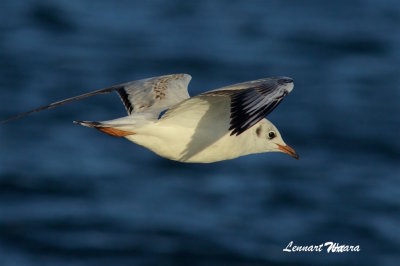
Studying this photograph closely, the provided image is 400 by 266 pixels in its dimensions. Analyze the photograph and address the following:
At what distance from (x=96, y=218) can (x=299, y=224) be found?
Answer: 3381 mm

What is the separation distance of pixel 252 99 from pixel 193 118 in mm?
1031

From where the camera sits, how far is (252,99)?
9.07 metres

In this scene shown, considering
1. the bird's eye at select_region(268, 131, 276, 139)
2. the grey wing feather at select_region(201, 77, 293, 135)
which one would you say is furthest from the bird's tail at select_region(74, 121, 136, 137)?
the bird's eye at select_region(268, 131, 276, 139)

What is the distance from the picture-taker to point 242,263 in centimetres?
1870

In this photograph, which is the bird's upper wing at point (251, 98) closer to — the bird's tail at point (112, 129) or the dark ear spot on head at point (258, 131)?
the bird's tail at point (112, 129)

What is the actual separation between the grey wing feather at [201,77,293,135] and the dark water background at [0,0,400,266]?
9649 millimetres

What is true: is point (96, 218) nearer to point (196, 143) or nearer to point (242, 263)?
point (242, 263)

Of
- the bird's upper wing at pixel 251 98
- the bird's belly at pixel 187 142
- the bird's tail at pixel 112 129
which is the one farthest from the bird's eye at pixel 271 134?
the bird's tail at pixel 112 129

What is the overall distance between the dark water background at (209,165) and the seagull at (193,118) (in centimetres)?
815

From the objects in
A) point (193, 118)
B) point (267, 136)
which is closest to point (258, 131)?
point (267, 136)

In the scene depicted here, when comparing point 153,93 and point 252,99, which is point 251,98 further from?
point 153,93

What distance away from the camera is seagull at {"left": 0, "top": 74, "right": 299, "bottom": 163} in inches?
359

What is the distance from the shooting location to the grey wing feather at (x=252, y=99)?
898 centimetres

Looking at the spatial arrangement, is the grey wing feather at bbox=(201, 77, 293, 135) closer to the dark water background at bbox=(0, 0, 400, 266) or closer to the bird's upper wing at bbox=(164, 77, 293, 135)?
the bird's upper wing at bbox=(164, 77, 293, 135)
